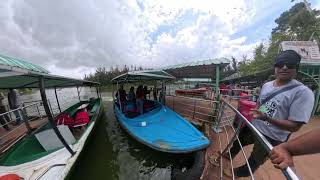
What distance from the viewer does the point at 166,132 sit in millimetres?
6488

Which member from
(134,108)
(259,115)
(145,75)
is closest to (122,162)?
(145,75)

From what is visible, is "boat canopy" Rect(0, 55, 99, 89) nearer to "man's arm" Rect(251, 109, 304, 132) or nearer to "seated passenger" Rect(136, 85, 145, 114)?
"seated passenger" Rect(136, 85, 145, 114)

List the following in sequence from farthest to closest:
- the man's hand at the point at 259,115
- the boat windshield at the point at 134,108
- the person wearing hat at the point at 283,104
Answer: the boat windshield at the point at 134,108
the man's hand at the point at 259,115
the person wearing hat at the point at 283,104

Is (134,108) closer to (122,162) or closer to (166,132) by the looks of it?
(122,162)

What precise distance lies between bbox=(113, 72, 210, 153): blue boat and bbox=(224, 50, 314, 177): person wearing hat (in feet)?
9.44

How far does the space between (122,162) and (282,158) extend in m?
6.21

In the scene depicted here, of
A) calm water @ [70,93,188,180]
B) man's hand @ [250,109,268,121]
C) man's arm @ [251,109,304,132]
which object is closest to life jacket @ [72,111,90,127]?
calm water @ [70,93,188,180]

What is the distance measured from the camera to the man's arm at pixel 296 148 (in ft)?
3.53

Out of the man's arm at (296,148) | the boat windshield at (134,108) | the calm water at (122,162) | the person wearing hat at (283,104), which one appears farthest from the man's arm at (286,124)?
the boat windshield at (134,108)

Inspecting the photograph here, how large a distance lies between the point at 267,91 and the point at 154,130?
15.6 feet

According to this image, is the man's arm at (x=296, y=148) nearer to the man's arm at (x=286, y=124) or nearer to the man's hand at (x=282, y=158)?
the man's hand at (x=282, y=158)

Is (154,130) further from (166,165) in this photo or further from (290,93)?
(290,93)

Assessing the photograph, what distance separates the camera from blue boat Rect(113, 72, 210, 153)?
5.41 m

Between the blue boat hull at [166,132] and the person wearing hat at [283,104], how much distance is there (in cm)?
288
